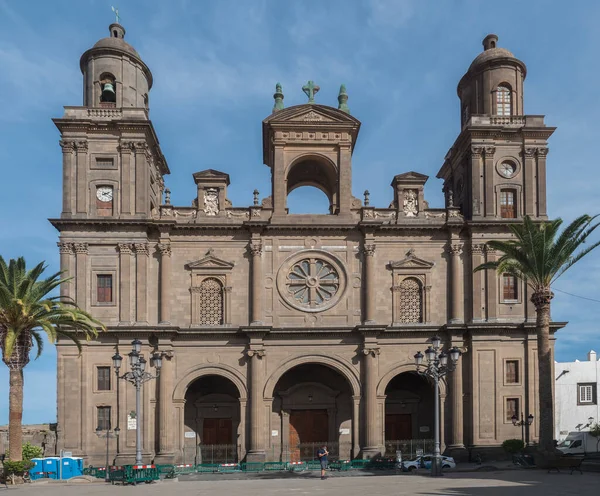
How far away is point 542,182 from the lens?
4731 cm

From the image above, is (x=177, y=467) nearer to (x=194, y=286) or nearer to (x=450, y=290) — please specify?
(x=194, y=286)

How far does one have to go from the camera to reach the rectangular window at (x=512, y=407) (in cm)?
4531

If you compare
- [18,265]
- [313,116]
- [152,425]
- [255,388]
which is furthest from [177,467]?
[313,116]

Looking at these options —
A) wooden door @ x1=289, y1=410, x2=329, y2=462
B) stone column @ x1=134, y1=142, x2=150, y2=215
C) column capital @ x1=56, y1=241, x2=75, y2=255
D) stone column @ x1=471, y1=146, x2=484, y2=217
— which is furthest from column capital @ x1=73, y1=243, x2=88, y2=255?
stone column @ x1=471, y1=146, x2=484, y2=217

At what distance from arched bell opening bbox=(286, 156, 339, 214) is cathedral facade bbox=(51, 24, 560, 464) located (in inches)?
14.6

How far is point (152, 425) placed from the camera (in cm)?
4428

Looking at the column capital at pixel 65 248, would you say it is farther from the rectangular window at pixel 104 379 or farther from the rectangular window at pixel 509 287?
the rectangular window at pixel 509 287

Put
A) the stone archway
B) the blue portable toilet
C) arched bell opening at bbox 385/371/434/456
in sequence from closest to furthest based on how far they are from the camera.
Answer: the blue portable toilet → the stone archway → arched bell opening at bbox 385/371/434/456

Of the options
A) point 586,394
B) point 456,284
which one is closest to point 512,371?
point 456,284

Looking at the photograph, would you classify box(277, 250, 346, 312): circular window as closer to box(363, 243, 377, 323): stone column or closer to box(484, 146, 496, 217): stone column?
box(363, 243, 377, 323): stone column

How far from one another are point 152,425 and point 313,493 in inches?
727

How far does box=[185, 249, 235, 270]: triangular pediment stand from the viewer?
152 feet

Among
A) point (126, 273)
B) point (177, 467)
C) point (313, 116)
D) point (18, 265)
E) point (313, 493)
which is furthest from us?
point (313, 116)

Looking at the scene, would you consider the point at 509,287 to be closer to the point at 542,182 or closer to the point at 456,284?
the point at 456,284
